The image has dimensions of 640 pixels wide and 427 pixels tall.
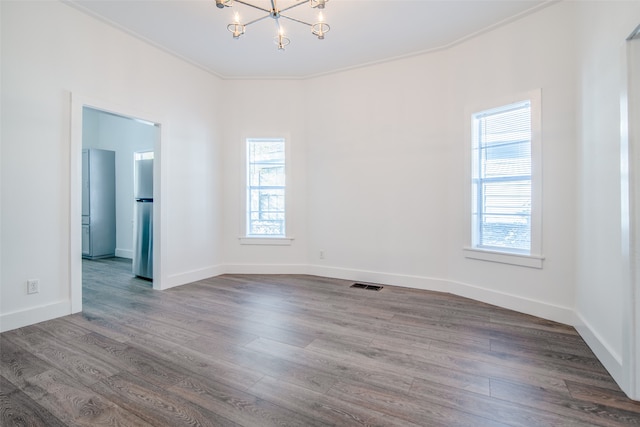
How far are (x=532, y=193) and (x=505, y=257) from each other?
0.71 m

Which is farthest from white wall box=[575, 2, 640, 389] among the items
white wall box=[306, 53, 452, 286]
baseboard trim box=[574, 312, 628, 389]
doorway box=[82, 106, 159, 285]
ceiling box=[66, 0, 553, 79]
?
doorway box=[82, 106, 159, 285]

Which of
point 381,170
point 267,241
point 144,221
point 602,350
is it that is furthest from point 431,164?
point 144,221

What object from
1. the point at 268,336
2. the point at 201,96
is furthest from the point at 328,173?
the point at 268,336

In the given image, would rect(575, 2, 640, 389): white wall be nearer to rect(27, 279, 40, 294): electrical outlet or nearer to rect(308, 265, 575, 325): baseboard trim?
rect(308, 265, 575, 325): baseboard trim

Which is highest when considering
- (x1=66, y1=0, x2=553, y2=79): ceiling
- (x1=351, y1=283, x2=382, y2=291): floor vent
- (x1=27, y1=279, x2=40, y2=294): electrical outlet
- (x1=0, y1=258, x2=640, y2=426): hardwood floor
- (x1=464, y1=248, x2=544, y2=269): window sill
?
(x1=66, y1=0, x2=553, y2=79): ceiling

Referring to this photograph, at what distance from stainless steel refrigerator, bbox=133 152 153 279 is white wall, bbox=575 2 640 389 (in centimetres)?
486

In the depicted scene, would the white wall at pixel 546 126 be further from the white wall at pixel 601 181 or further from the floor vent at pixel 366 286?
the floor vent at pixel 366 286

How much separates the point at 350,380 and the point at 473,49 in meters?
3.70

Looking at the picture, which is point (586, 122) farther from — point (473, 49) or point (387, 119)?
point (387, 119)

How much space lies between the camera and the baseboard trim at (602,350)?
1.84 m

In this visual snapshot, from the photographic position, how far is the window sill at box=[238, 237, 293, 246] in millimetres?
4672

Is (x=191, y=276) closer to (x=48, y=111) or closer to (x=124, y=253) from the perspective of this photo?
(x=48, y=111)

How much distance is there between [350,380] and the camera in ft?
6.14

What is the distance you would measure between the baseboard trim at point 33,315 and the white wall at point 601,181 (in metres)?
4.46
